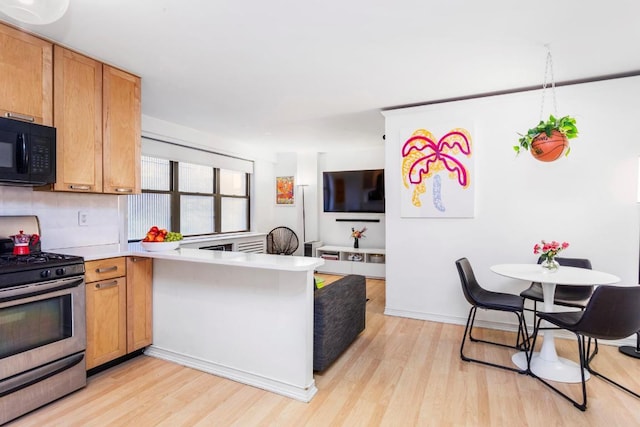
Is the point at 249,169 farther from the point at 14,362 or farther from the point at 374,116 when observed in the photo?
the point at 14,362

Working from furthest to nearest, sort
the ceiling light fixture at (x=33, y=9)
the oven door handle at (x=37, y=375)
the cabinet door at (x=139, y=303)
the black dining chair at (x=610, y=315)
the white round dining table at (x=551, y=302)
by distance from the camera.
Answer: the cabinet door at (x=139, y=303) < the white round dining table at (x=551, y=302) < the black dining chair at (x=610, y=315) < the oven door handle at (x=37, y=375) < the ceiling light fixture at (x=33, y=9)

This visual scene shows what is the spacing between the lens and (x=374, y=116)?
13.6 ft

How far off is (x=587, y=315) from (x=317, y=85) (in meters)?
2.77

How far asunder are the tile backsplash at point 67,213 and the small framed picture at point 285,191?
3792mm

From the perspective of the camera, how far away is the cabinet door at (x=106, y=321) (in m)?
2.40

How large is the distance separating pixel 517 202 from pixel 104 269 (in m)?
3.75

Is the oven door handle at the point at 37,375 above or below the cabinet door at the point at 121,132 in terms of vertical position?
below

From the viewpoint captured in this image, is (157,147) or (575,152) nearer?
(575,152)

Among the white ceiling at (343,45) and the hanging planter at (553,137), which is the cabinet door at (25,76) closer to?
the white ceiling at (343,45)

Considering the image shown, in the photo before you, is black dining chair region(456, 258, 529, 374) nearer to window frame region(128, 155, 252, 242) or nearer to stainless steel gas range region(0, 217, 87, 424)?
stainless steel gas range region(0, 217, 87, 424)

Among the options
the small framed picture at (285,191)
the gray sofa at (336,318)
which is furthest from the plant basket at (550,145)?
the small framed picture at (285,191)

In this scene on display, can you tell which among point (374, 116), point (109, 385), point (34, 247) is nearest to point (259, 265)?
point (109, 385)

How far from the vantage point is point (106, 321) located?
98.2 inches

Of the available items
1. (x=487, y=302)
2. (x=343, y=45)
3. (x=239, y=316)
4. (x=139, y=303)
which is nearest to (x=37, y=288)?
(x=139, y=303)
